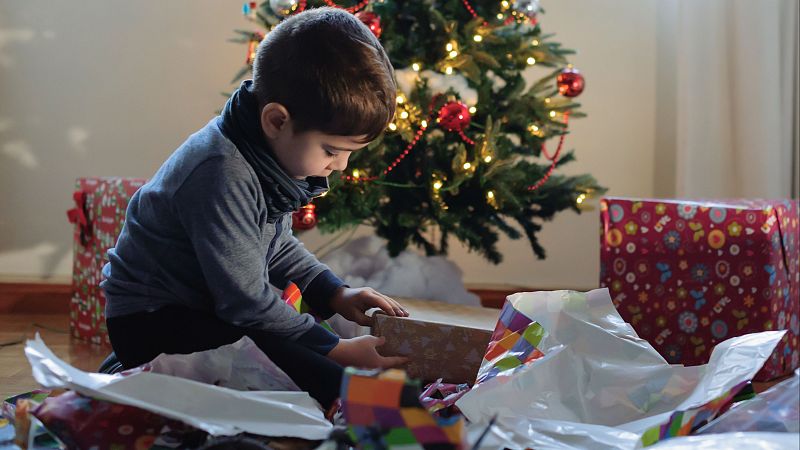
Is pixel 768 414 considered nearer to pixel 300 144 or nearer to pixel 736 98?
pixel 300 144

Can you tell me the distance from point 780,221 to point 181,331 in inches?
37.4

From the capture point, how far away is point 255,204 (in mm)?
966

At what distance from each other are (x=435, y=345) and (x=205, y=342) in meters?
0.29

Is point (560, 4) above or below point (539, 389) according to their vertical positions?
above

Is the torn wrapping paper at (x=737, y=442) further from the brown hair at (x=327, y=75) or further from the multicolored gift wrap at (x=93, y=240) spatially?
the multicolored gift wrap at (x=93, y=240)

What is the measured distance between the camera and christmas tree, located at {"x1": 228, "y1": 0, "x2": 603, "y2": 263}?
1531mm

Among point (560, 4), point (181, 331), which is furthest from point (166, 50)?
point (181, 331)

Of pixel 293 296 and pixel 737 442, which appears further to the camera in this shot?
pixel 293 296

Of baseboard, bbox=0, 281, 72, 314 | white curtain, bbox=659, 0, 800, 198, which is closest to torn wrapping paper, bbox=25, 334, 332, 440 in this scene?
baseboard, bbox=0, 281, 72, 314

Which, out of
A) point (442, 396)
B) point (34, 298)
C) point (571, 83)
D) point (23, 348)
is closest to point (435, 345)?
point (442, 396)

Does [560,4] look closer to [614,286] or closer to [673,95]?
[673,95]

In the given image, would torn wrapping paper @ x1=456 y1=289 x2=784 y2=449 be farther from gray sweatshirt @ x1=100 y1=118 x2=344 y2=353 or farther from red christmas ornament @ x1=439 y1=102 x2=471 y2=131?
red christmas ornament @ x1=439 y1=102 x2=471 y2=131

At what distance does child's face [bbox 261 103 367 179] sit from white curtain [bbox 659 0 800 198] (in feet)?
4.10

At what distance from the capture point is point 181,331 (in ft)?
3.26
